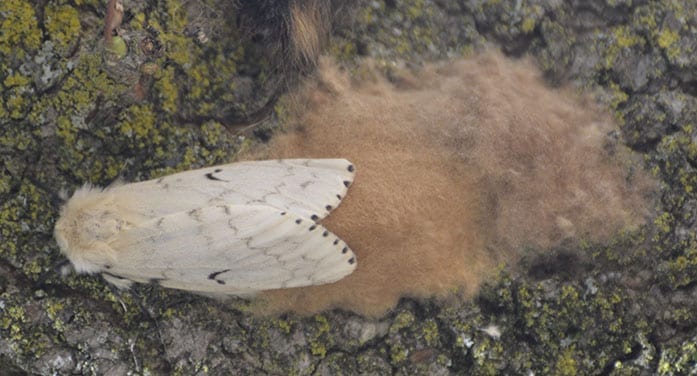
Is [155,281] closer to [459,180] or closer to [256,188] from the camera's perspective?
[256,188]

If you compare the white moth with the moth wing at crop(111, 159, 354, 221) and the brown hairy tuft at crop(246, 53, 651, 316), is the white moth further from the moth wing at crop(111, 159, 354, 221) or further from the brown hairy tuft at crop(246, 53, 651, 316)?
the brown hairy tuft at crop(246, 53, 651, 316)

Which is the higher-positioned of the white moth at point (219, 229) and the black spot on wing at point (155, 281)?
the white moth at point (219, 229)

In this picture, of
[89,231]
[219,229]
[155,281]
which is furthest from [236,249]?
[89,231]

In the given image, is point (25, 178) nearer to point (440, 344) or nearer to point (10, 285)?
point (10, 285)

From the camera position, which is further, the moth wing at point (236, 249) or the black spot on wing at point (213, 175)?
the black spot on wing at point (213, 175)

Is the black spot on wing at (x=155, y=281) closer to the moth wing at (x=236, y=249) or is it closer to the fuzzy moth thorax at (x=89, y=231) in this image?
the moth wing at (x=236, y=249)

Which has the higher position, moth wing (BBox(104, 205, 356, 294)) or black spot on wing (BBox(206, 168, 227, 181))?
Result: black spot on wing (BBox(206, 168, 227, 181))

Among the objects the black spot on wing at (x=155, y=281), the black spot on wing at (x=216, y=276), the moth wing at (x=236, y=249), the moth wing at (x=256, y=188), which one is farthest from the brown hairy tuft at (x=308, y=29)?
the black spot on wing at (x=155, y=281)

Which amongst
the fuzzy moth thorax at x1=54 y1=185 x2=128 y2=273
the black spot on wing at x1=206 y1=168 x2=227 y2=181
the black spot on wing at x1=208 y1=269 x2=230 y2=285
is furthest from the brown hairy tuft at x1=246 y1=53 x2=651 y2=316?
the fuzzy moth thorax at x1=54 y1=185 x2=128 y2=273
